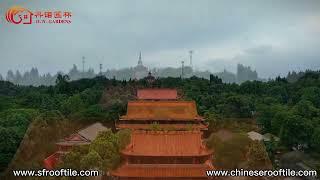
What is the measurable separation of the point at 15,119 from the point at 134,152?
24969mm

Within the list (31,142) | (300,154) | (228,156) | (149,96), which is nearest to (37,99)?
(149,96)

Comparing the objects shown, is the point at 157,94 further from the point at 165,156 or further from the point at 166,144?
the point at 165,156

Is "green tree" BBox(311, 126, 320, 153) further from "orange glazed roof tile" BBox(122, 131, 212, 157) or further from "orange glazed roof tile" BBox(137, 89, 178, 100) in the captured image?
"orange glazed roof tile" BBox(122, 131, 212, 157)

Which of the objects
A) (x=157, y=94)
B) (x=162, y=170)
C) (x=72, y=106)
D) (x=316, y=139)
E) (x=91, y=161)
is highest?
(x=157, y=94)

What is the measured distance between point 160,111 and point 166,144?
57.2 ft

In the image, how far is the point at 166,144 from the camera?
2638cm

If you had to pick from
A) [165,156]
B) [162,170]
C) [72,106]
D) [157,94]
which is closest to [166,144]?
[165,156]

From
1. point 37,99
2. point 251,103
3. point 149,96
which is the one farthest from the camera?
point 37,99

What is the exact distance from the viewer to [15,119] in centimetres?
4816

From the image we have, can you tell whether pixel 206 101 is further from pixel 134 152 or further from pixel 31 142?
pixel 134 152

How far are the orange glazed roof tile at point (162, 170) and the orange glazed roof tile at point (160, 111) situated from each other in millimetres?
17339

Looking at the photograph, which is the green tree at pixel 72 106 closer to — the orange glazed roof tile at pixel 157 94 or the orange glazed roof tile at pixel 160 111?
the orange glazed roof tile at pixel 157 94

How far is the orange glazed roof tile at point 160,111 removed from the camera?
4344 cm

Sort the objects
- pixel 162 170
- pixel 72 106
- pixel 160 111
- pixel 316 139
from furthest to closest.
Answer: pixel 72 106 < pixel 160 111 < pixel 316 139 < pixel 162 170
